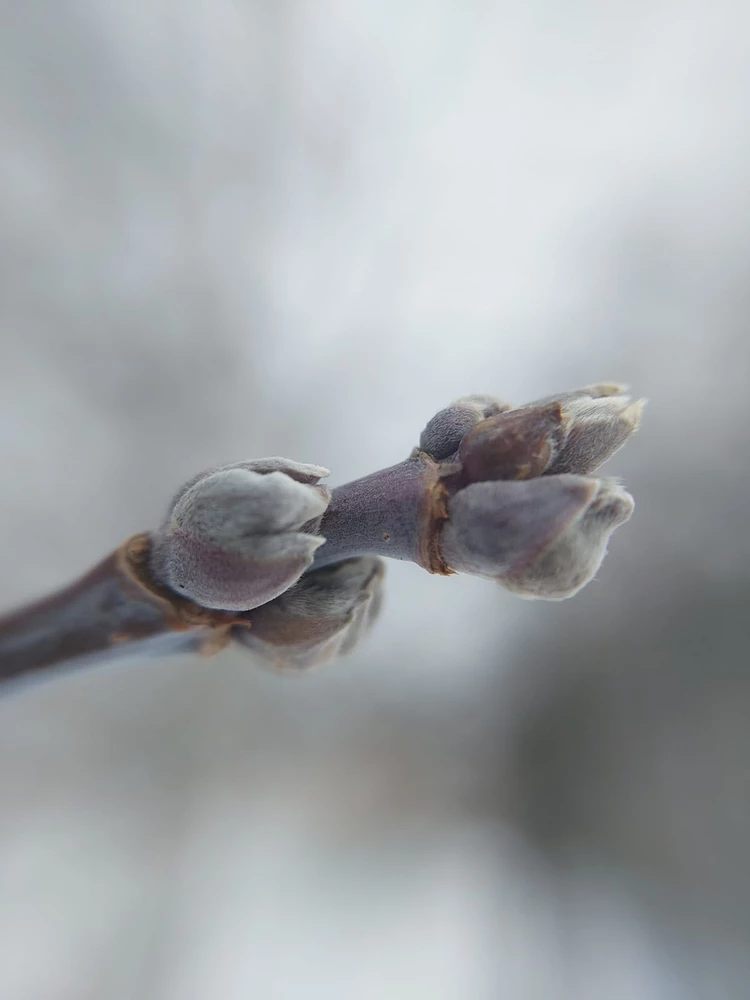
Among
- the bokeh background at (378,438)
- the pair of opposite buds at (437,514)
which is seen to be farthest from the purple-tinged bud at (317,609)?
the bokeh background at (378,438)

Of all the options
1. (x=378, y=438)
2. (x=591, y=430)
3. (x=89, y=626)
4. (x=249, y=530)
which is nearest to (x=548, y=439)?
(x=591, y=430)

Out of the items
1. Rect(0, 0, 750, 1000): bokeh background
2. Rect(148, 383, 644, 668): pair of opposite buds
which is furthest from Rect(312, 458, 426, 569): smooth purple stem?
Rect(0, 0, 750, 1000): bokeh background

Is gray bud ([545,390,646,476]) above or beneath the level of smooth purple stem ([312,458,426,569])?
above

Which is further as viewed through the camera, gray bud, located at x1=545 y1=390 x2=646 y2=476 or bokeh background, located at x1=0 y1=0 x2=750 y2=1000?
bokeh background, located at x1=0 y1=0 x2=750 y2=1000

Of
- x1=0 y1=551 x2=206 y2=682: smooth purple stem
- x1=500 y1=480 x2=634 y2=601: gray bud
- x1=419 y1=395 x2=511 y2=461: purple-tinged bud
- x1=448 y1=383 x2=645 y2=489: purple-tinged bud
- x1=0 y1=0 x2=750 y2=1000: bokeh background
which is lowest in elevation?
x1=500 y1=480 x2=634 y2=601: gray bud

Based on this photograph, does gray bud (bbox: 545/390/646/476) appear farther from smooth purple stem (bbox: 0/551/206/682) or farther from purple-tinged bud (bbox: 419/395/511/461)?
smooth purple stem (bbox: 0/551/206/682)

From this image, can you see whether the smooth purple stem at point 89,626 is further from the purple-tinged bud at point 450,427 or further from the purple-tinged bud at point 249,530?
the purple-tinged bud at point 450,427

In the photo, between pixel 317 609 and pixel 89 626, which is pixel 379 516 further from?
pixel 89 626
